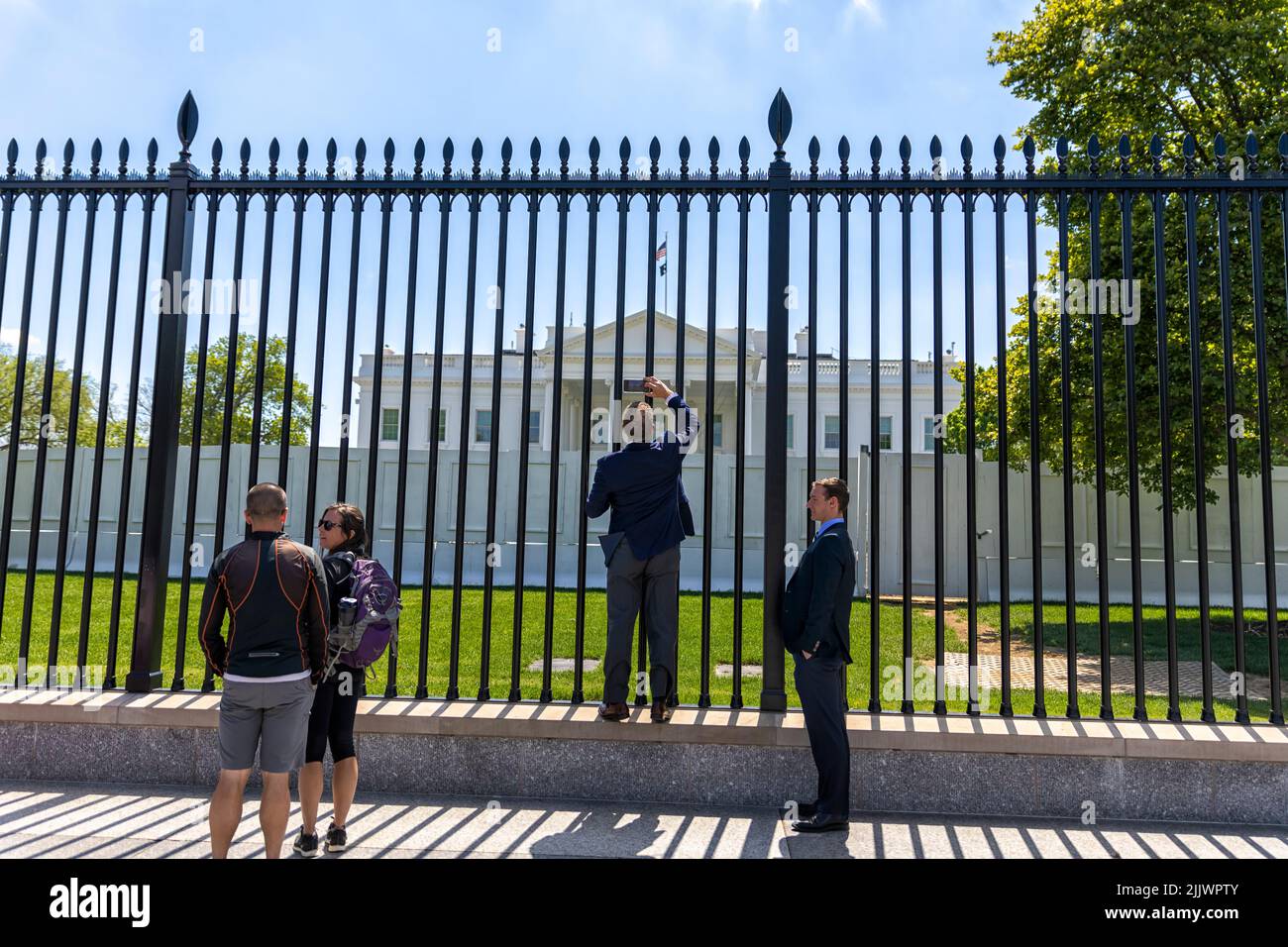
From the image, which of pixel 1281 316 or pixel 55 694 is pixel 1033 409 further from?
pixel 1281 316

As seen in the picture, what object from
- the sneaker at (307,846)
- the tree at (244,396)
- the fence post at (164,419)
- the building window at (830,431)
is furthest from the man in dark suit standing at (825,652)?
the tree at (244,396)

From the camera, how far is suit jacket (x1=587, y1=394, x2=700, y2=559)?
5395 millimetres

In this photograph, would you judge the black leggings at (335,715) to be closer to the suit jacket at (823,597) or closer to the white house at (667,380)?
the suit jacket at (823,597)

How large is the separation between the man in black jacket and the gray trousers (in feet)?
6.18

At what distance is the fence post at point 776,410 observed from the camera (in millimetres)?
5480

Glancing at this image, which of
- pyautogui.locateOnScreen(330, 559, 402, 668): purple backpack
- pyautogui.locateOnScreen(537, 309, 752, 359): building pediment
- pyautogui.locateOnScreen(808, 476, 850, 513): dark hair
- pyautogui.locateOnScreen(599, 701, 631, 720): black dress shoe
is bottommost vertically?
pyautogui.locateOnScreen(599, 701, 631, 720): black dress shoe

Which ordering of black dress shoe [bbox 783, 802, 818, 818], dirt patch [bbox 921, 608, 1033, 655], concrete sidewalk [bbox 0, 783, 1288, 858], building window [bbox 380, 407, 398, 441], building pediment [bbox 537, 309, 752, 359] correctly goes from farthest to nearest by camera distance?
building window [bbox 380, 407, 398, 441], building pediment [bbox 537, 309, 752, 359], dirt patch [bbox 921, 608, 1033, 655], black dress shoe [bbox 783, 802, 818, 818], concrete sidewalk [bbox 0, 783, 1288, 858]

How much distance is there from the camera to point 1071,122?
46.7 ft

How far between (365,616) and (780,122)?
13.6 ft

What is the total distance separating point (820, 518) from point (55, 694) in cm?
509

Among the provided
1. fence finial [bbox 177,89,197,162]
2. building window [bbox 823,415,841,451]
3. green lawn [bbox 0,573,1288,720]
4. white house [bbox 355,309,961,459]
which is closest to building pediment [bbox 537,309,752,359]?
white house [bbox 355,309,961,459]

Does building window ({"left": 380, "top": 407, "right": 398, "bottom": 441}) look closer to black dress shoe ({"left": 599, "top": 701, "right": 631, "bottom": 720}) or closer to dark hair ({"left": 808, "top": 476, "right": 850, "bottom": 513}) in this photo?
black dress shoe ({"left": 599, "top": 701, "right": 631, "bottom": 720})

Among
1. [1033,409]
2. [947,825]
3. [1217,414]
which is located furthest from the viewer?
[1217,414]

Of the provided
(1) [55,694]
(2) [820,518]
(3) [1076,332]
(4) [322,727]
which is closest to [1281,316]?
(3) [1076,332]
